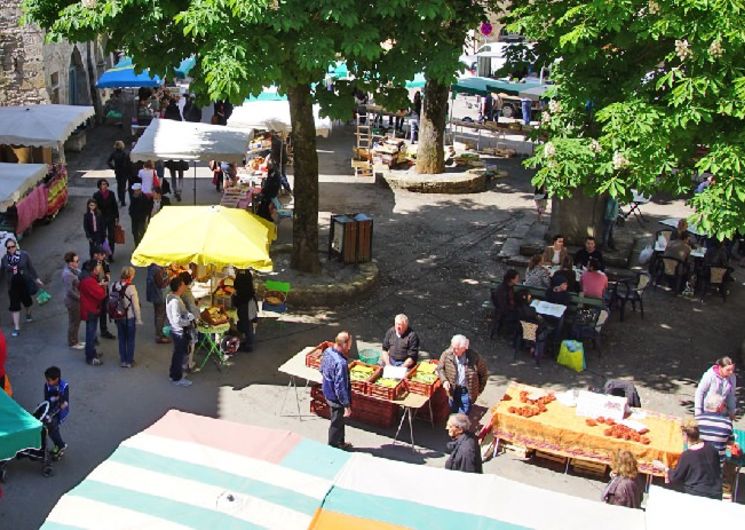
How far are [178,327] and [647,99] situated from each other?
6326 mm

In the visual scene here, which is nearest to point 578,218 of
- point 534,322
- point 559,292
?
point 559,292

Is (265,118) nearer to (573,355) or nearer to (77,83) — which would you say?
(573,355)

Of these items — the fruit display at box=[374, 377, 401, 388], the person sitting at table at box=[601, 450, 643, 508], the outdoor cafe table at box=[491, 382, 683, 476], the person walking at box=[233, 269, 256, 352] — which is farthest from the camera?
the person walking at box=[233, 269, 256, 352]

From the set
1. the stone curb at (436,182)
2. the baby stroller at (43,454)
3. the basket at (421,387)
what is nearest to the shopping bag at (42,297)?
the baby stroller at (43,454)

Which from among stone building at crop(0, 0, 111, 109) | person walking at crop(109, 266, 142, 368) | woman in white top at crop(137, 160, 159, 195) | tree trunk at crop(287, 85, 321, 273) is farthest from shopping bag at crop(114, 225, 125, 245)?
stone building at crop(0, 0, 111, 109)

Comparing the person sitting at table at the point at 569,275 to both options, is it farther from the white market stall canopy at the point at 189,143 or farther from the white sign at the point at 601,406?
the white market stall canopy at the point at 189,143

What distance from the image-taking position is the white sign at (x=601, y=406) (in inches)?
392

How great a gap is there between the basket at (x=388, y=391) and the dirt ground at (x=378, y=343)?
0.56m

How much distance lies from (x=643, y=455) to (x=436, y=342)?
4.33 m

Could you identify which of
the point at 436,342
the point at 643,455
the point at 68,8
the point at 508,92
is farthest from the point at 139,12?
the point at 508,92

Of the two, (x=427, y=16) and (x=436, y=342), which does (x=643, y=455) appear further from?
(x=427, y=16)

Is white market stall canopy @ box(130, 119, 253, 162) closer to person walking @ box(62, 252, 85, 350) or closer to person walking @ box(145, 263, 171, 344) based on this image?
person walking @ box(145, 263, 171, 344)

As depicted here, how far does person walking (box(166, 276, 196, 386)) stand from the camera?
11.3 m

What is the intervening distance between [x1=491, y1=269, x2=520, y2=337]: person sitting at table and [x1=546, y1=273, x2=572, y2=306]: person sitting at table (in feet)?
A: 1.85
